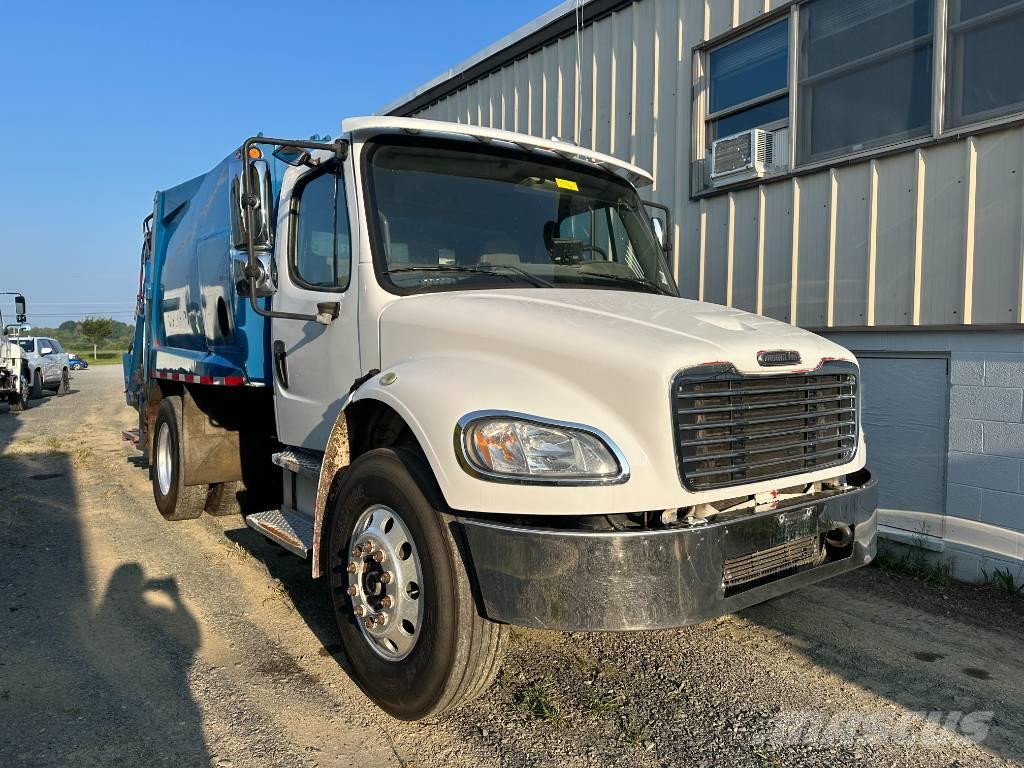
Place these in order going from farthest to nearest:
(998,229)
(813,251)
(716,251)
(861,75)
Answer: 1. (716,251)
2. (813,251)
3. (861,75)
4. (998,229)

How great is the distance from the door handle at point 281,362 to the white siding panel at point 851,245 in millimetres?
3914

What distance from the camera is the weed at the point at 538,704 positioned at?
315 centimetres

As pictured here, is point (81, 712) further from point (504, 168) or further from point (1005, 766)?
point (1005, 766)

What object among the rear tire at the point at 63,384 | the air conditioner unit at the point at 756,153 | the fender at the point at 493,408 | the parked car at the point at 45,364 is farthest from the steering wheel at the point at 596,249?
the rear tire at the point at 63,384

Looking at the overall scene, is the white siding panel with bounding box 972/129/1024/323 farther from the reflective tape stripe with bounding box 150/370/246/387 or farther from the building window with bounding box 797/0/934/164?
the reflective tape stripe with bounding box 150/370/246/387

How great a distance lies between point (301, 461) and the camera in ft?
14.0

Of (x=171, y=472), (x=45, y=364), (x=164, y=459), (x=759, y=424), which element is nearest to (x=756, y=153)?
(x=759, y=424)

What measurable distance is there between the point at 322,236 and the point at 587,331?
5.94 feet

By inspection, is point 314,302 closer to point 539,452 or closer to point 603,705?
point 539,452

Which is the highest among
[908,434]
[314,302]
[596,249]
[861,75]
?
[861,75]

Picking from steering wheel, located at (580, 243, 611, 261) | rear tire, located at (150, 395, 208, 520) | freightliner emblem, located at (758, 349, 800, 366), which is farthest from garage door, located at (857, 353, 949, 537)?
rear tire, located at (150, 395, 208, 520)

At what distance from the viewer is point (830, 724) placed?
3.10m

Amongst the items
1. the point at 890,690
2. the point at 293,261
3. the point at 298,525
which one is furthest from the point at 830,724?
the point at 293,261

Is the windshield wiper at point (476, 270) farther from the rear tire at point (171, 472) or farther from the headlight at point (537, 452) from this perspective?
the rear tire at point (171, 472)
